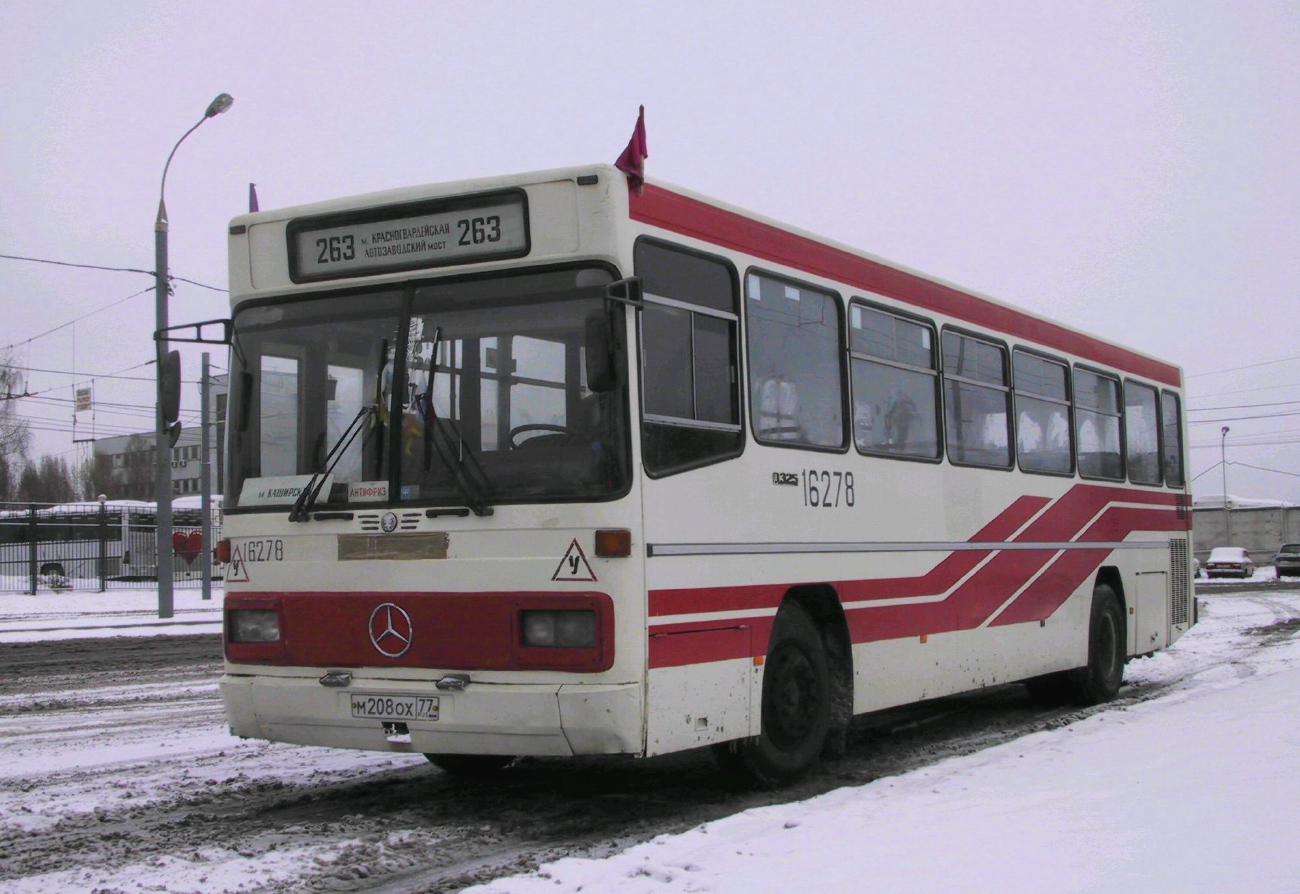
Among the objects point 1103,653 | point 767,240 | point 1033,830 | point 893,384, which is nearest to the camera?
point 1033,830

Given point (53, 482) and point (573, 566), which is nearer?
point (573, 566)

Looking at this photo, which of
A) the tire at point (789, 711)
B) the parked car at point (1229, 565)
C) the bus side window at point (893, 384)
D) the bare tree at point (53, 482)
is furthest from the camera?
the bare tree at point (53, 482)

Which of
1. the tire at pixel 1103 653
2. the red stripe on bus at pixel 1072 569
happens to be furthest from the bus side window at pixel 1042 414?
the tire at pixel 1103 653

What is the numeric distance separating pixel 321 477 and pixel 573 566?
5.00 ft

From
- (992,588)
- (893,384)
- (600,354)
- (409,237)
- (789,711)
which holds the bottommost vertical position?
(789,711)

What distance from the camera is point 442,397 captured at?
7125 millimetres

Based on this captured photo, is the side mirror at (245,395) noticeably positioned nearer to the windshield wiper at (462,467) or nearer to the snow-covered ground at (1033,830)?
the windshield wiper at (462,467)

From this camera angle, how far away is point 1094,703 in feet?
42.1

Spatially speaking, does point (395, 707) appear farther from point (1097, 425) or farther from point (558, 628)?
point (1097, 425)

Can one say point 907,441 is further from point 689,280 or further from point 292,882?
point 292,882

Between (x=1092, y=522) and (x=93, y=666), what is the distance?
1129 centimetres

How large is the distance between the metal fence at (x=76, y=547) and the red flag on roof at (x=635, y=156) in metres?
29.4

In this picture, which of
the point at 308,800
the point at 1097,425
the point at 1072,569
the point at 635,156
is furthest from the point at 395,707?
the point at 1097,425

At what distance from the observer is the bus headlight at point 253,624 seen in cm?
747
